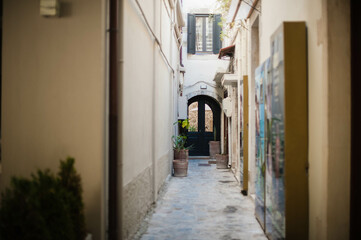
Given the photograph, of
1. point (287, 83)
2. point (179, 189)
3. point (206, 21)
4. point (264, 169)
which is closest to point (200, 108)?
point (206, 21)

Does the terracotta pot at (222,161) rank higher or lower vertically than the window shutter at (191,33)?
lower

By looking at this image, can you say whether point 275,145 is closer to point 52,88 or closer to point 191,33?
point 52,88

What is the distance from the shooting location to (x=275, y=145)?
441cm

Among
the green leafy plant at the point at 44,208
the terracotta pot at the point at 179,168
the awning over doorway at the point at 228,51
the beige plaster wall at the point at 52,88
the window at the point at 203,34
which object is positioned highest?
the window at the point at 203,34

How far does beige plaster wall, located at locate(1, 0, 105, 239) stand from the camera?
3721 millimetres

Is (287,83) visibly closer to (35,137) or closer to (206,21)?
(35,137)

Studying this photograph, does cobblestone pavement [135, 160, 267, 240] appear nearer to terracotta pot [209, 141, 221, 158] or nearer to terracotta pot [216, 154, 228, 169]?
terracotta pot [216, 154, 228, 169]

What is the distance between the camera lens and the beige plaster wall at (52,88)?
3.72 metres

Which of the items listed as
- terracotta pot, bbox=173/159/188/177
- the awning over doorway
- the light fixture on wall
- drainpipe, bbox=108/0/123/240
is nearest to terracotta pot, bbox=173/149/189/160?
terracotta pot, bbox=173/159/188/177

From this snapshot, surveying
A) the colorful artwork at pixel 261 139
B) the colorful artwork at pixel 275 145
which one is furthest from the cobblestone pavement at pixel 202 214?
the colorful artwork at pixel 275 145

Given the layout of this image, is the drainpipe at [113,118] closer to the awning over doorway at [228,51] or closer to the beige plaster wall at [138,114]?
the beige plaster wall at [138,114]
